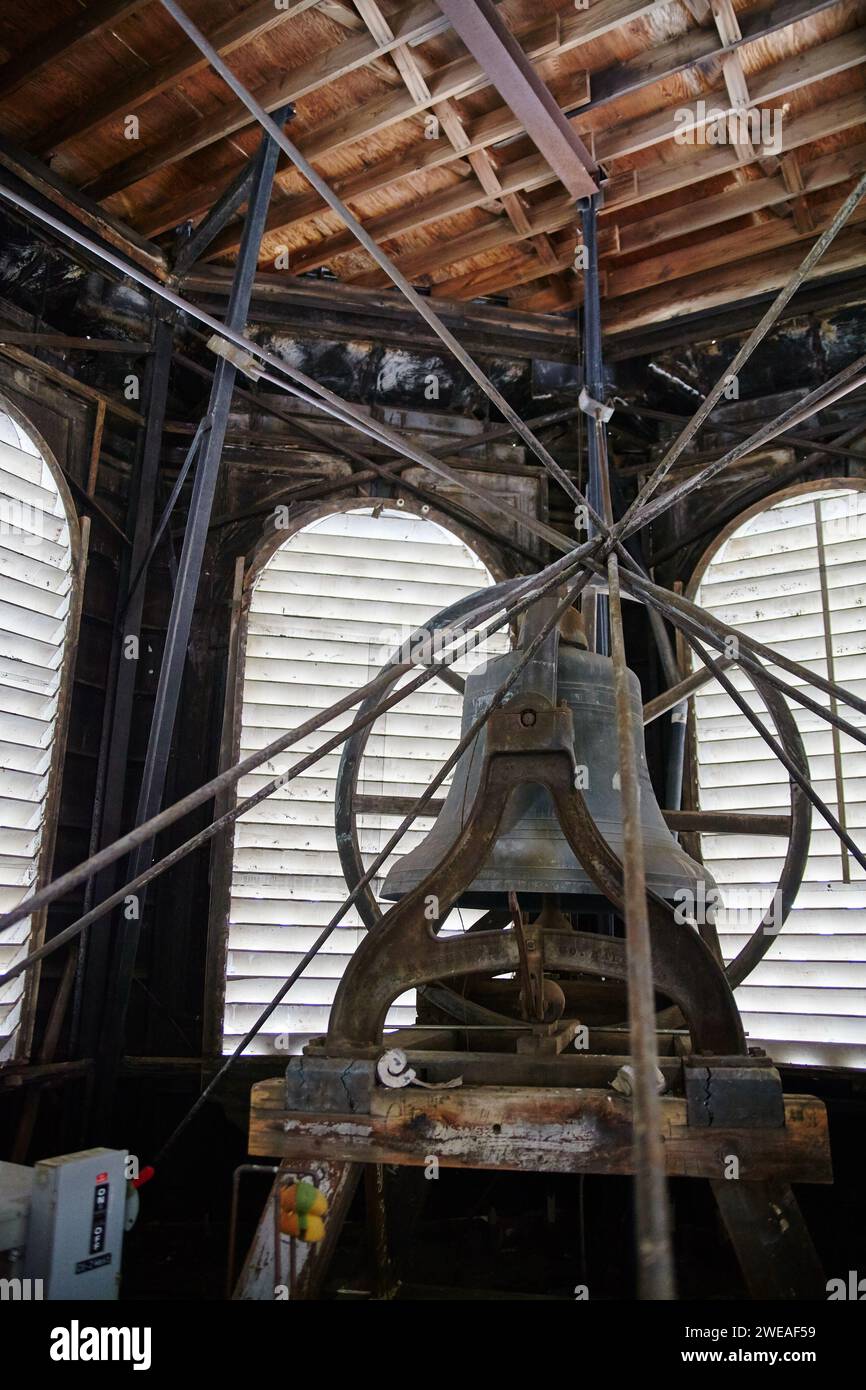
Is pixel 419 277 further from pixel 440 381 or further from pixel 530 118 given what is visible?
pixel 530 118

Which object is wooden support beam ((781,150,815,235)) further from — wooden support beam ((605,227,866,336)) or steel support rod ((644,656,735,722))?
steel support rod ((644,656,735,722))

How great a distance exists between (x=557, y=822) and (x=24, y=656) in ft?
9.83

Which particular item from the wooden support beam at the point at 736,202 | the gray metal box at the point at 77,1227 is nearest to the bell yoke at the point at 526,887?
the gray metal box at the point at 77,1227

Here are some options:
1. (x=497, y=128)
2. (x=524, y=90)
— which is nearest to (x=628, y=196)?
(x=497, y=128)

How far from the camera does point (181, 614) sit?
14.0 ft

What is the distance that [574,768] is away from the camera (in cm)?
230

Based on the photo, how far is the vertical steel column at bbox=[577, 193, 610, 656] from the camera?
4512 mm

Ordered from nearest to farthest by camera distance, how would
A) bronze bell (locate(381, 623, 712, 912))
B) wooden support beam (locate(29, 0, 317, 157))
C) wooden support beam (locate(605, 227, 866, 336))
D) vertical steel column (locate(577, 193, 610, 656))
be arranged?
bronze bell (locate(381, 623, 712, 912))
wooden support beam (locate(29, 0, 317, 157))
vertical steel column (locate(577, 193, 610, 656))
wooden support beam (locate(605, 227, 866, 336))

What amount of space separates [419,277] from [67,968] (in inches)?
164

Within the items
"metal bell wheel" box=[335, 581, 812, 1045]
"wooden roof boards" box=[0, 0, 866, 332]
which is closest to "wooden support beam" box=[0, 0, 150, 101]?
"wooden roof boards" box=[0, 0, 866, 332]

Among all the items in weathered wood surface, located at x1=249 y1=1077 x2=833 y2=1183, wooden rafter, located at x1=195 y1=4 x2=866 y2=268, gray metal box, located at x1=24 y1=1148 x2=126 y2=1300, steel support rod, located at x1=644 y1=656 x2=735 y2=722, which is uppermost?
wooden rafter, located at x1=195 y1=4 x2=866 y2=268

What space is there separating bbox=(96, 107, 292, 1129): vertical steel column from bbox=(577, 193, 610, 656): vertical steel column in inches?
58.8

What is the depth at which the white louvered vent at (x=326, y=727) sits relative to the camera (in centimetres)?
490
